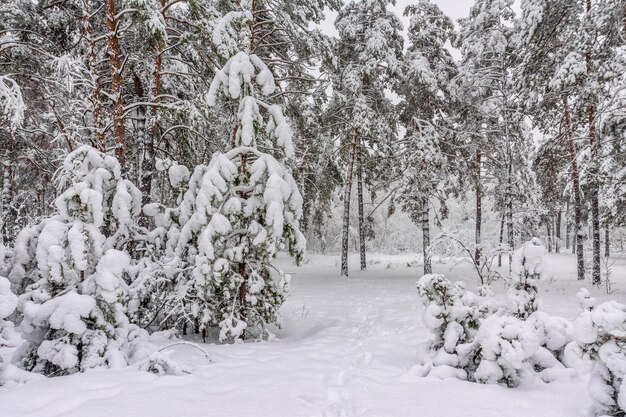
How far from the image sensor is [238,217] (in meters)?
5.84

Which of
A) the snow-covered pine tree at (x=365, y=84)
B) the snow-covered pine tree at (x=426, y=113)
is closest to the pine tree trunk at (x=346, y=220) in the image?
the snow-covered pine tree at (x=365, y=84)

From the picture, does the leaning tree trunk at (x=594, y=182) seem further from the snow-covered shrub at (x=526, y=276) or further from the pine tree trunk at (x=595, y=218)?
the snow-covered shrub at (x=526, y=276)

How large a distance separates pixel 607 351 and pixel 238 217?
4.58m

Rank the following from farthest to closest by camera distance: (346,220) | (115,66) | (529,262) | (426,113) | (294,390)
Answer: (346,220)
(426,113)
(115,66)
(529,262)
(294,390)

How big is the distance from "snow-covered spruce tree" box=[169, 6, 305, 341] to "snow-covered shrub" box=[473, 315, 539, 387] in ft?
10.1

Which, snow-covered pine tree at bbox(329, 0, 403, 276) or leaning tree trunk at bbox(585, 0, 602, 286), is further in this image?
snow-covered pine tree at bbox(329, 0, 403, 276)

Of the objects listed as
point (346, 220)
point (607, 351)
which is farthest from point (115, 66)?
point (346, 220)

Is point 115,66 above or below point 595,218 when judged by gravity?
above

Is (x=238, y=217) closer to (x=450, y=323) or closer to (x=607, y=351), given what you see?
(x=450, y=323)

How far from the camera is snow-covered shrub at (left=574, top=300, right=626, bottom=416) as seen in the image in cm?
292

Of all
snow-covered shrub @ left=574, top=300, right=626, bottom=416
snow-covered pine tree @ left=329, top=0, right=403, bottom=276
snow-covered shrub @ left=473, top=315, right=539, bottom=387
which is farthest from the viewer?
snow-covered pine tree @ left=329, top=0, right=403, bottom=276

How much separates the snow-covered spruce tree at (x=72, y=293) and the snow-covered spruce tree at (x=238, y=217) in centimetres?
133

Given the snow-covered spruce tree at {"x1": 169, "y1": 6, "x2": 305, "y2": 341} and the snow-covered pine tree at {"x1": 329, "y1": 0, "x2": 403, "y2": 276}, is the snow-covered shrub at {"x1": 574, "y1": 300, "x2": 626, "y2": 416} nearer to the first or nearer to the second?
the snow-covered spruce tree at {"x1": 169, "y1": 6, "x2": 305, "y2": 341}

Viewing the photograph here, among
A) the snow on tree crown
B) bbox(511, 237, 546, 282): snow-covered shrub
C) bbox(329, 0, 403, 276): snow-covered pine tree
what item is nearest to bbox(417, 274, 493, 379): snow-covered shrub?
bbox(511, 237, 546, 282): snow-covered shrub
